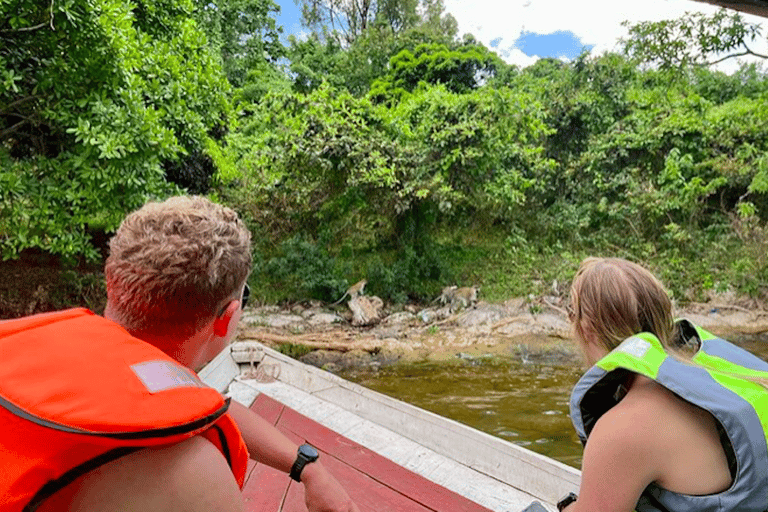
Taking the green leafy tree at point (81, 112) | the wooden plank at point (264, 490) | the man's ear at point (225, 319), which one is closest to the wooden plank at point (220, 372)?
the wooden plank at point (264, 490)

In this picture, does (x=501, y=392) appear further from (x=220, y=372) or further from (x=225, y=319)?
(x=225, y=319)

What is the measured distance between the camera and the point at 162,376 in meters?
0.78

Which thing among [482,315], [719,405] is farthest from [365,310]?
[719,405]

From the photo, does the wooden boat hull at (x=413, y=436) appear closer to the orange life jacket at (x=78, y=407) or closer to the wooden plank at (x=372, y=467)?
the wooden plank at (x=372, y=467)

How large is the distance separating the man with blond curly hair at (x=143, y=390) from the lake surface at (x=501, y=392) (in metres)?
5.51

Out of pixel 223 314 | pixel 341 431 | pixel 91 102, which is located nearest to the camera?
pixel 223 314

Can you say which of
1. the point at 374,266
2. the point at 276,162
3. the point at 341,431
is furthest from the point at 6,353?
the point at 374,266

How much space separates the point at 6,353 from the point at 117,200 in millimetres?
5109

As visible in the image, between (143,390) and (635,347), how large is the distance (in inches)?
42.9

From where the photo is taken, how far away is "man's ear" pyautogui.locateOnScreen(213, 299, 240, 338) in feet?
3.29

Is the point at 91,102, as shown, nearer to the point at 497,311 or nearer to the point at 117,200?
the point at 117,200

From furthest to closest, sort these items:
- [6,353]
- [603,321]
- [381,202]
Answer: [381,202] → [603,321] → [6,353]

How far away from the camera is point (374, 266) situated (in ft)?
41.2

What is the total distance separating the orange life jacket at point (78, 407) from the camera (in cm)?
68
